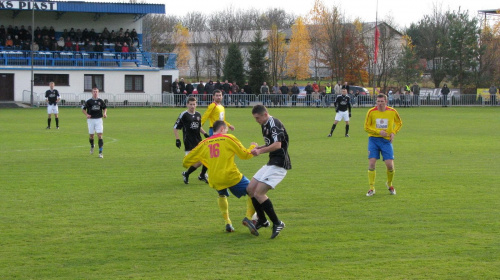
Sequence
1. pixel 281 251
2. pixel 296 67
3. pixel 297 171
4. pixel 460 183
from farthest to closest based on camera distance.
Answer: pixel 296 67, pixel 297 171, pixel 460 183, pixel 281 251

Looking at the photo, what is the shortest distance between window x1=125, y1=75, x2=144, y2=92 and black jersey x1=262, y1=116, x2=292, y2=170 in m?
42.9

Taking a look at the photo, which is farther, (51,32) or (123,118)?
(51,32)

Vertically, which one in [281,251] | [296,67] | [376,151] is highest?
[296,67]

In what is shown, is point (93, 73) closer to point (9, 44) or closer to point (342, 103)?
point (9, 44)

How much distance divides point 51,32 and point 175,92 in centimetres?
1273

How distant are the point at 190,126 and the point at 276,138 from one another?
549cm

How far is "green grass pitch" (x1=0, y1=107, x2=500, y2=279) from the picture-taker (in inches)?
274

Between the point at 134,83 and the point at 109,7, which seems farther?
the point at 109,7

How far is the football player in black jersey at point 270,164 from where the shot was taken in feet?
27.2

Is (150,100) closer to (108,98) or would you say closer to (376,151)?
(108,98)

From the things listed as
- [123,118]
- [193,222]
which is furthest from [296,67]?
[193,222]

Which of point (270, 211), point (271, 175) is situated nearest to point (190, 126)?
point (271, 175)

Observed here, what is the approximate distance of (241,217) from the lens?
9664 mm

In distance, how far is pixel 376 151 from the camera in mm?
11773
